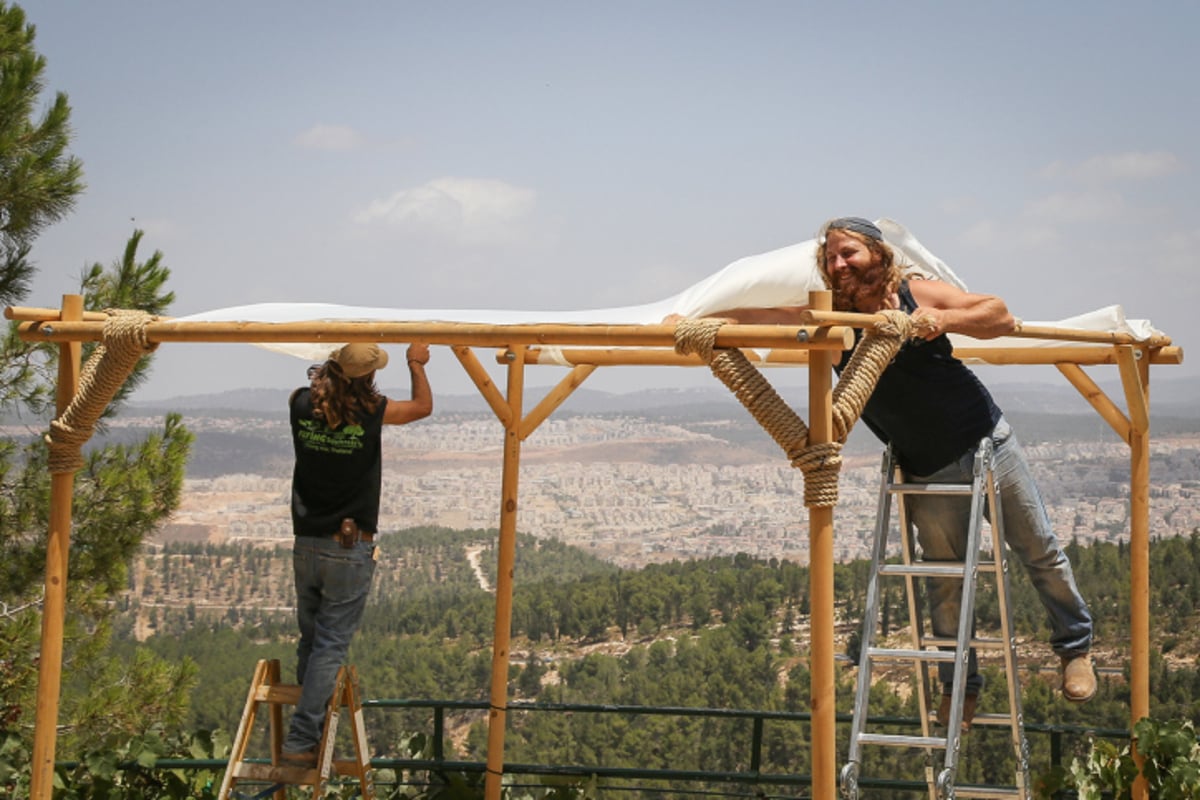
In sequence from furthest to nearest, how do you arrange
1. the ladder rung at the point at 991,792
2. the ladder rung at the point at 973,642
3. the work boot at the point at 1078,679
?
1. the work boot at the point at 1078,679
2. the ladder rung at the point at 973,642
3. the ladder rung at the point at 991,792

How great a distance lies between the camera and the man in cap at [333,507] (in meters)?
4.78

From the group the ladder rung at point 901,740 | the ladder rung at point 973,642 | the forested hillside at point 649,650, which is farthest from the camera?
the forested hillside at point 649,650

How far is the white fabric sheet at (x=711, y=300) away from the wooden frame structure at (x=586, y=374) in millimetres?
181

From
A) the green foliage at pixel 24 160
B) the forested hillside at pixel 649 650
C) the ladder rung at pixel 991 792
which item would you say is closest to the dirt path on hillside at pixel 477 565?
the forested hillside at pixel 649 650

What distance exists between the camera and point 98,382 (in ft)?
13.8

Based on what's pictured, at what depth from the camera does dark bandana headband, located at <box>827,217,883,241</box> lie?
413 centimetres

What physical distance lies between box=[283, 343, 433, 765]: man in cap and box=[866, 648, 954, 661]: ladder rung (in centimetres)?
189

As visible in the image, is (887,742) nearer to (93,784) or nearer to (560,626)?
(93,784)

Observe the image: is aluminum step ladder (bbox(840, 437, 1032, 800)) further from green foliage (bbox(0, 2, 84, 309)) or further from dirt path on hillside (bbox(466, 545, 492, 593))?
dirt path on hillside (bbox(466, 545, 492, 593))

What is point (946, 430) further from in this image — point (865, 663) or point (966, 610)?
point (865, 663)

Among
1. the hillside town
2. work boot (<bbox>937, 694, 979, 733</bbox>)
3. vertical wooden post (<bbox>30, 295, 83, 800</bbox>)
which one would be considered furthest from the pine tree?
the hillside town

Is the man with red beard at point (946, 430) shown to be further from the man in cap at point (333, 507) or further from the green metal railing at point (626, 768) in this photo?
the man in cap at point (333, 507)

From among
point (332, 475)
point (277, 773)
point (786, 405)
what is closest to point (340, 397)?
point (332, 475)

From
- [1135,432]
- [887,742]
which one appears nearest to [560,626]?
[1135,432]
